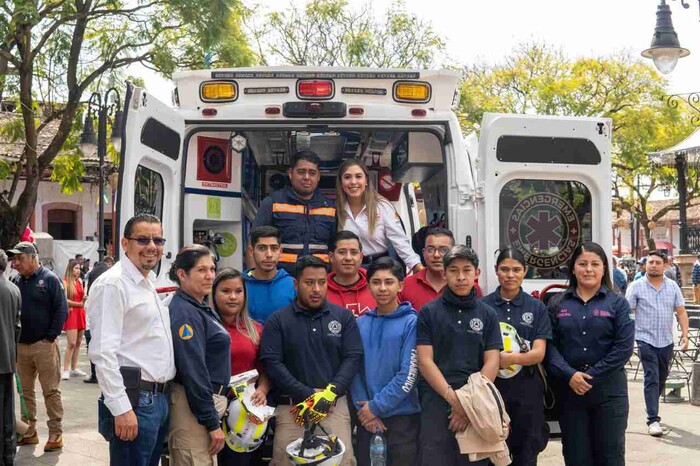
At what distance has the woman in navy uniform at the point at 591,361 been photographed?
220 inches

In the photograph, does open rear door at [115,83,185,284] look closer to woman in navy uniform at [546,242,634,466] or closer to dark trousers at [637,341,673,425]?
woman in navy uniform at [546,242,634,466]

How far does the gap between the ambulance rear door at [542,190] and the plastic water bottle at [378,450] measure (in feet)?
4.35

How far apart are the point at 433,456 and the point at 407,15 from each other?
25.4 metres

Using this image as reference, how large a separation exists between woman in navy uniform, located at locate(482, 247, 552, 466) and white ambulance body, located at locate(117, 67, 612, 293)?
10.4 inches

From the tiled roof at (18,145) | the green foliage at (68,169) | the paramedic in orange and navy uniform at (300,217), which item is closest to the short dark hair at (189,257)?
the paramedic in orange and navy uniform at (300,217)

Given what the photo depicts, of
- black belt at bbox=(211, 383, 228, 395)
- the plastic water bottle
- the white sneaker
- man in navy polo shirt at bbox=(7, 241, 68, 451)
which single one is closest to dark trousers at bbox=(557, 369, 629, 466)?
the plastic water bottle

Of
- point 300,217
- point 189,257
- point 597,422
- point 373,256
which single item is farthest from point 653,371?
point 189,257

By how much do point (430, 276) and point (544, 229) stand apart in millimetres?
843

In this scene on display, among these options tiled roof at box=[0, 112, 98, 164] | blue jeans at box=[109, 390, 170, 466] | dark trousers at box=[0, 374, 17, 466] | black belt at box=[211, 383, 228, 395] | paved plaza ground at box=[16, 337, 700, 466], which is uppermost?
tiled roof at box=[0, 112, 98, 164]

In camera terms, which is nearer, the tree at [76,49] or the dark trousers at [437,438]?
the dark trousers at [437,438]

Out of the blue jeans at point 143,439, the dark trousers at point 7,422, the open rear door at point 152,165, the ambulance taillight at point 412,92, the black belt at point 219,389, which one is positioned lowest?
the dark trousers at point 7,422

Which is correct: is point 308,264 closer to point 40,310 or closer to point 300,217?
point 300,217

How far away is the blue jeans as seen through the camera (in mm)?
4586

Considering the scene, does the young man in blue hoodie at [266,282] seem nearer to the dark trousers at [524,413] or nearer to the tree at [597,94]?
the dark trousers at [524,413]
